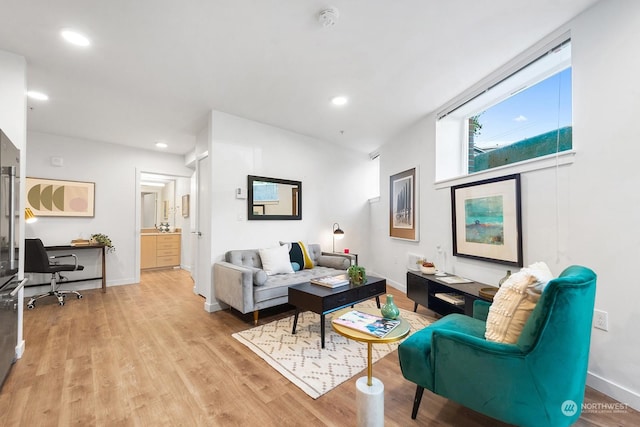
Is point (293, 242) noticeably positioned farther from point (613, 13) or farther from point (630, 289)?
point (613, 13)

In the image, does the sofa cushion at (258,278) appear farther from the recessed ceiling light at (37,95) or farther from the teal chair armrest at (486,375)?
the recessed ceiling light at (37,95)

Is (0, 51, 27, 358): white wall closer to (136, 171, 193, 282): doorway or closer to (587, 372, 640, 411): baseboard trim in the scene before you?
(136, 171, 193, 282): doorway

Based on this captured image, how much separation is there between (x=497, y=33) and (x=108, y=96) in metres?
3.94

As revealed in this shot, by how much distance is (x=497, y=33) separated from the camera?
214 centimetres

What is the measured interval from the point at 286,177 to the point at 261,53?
2.09 metres

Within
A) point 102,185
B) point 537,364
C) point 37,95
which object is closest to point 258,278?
point 537,364

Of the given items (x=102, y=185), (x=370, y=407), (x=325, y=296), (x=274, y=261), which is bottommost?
(x=370, y=407)

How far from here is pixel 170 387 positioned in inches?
74.3

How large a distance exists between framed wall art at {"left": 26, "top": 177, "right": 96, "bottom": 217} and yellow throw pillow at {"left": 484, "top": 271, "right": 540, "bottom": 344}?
575 centimetres

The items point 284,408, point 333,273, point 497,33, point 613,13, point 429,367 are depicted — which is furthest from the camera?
point 333,273

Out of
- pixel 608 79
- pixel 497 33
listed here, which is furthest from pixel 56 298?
pixel 608 79

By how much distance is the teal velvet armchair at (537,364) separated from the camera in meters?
1.17

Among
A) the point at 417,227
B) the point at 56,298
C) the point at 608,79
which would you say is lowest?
the point at 56,298

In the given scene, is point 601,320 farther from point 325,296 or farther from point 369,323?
point 325,296
